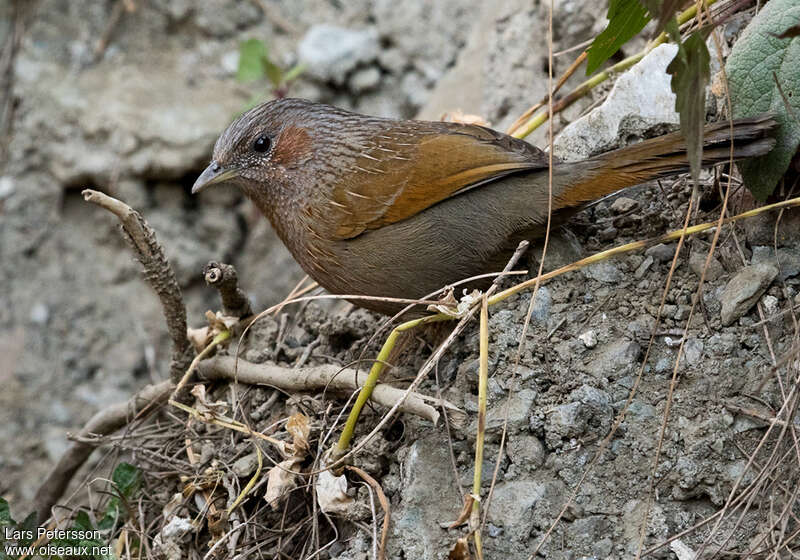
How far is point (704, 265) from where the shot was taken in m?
3.16

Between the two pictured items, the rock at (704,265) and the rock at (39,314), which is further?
the rock at (39,314)

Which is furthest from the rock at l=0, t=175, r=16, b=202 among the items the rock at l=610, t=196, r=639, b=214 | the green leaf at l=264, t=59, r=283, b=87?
the rock at l=610, t=196, r=639, b=214

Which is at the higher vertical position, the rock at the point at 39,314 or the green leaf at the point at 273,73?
the green leaf at the point at 273,73

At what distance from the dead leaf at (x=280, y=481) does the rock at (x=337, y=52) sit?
3.45 m

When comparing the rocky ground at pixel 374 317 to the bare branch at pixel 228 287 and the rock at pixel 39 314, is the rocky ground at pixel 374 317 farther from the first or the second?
the bare branch at pixel 228 287

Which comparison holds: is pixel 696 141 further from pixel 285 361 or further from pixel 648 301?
pixel 285 361

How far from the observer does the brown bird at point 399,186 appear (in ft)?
11.1

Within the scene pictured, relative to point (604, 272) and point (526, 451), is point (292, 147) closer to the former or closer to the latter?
point (604, 272)

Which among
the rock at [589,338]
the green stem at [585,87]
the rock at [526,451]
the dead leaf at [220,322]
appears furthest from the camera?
the dead leaf at [220,322]

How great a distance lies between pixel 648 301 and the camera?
10.5 feet

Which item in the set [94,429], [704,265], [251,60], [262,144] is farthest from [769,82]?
[251,60]

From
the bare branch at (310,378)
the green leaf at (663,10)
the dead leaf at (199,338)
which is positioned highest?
the green leaf at (663,10)

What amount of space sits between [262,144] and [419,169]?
0.79 metres

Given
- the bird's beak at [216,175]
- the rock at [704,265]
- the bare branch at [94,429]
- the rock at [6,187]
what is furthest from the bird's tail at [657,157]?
the rock at [6,187]
